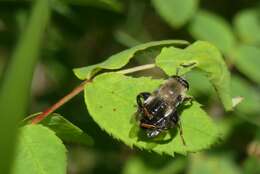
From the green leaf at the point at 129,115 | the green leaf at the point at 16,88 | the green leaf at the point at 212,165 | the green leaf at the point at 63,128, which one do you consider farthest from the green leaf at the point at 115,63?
the green leaf at the point at 212,165

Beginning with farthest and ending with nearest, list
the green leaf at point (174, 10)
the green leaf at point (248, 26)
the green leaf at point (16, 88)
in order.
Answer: the green leaf at point (248, 26)
the green leaf at point (174, 10)
the green leaf at point (16, 88)

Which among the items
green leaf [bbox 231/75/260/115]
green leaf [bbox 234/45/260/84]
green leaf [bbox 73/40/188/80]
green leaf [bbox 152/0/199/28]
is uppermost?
green leaf [bbox 73/40/188/80]

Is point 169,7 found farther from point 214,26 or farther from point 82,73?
point 82,73

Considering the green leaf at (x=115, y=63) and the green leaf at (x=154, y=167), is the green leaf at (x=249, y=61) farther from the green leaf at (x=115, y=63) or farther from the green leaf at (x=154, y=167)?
the green leaf at (x=115, y=63)

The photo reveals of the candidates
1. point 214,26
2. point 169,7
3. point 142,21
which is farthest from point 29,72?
point 142,21

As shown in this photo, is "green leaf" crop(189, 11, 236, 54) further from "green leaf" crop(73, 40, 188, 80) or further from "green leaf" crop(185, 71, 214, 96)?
"green leaf" crop(73, 40, 188, 80)

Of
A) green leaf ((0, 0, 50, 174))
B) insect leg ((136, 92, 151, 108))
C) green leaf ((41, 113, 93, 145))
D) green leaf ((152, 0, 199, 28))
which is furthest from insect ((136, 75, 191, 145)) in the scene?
green leaf ((152, 0, 199, 28))

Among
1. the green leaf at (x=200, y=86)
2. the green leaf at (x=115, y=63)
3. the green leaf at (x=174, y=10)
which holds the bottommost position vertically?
the green leaf at (x=200, y=86)
